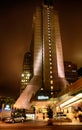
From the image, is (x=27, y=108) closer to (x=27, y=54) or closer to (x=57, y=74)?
(x=57, y=74)

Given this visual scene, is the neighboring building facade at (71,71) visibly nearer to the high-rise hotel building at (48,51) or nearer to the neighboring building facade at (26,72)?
the neighboring building facade at (26,72)

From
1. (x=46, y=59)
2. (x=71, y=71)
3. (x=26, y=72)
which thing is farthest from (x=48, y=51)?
(x=71, y=71)

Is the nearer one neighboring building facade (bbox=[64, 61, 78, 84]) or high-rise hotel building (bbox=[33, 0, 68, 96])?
high-rise hotel building (bbox=[33, 0, 68, 96])

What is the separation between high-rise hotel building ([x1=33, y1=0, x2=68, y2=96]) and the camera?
90.2 m

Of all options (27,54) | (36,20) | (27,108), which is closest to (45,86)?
(27,108)

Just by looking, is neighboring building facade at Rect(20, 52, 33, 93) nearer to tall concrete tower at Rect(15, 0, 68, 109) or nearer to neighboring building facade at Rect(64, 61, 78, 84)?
neighboring building facade at Rect(64, 61, 78, 84)

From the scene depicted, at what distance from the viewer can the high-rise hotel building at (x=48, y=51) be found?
9025cm

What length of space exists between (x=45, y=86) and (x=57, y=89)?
5.65 metres

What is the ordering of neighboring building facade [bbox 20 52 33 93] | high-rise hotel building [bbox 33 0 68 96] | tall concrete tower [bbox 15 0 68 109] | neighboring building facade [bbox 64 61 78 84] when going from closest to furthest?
tall concrete tower [bbox 15 0 68 109] → high-rise hotel building [bbox 33 0 68 96] → neighboring building facade [bbox 20 52 33 93] → neighboring building facade [bbox 64 61 78 84]

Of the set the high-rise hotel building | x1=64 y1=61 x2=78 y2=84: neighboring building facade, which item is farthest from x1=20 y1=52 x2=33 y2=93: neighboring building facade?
the high-rise hotel building

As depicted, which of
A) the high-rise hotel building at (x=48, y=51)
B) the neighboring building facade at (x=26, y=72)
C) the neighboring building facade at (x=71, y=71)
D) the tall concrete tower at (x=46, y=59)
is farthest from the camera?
the neighboring building facade at (x=71, y=71)

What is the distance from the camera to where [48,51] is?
96.2 m

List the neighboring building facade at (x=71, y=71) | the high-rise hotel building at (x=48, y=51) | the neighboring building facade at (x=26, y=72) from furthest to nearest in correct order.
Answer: the neighboring building facade at (x=71, y=71) → the neighboring building facade at (x=26, y=72) → the high-rise hotel building at (x=48, y=51)

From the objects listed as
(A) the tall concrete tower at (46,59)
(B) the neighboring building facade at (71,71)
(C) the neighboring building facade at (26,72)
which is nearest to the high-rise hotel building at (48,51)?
(A) the tall concrete tower at (46,59)
